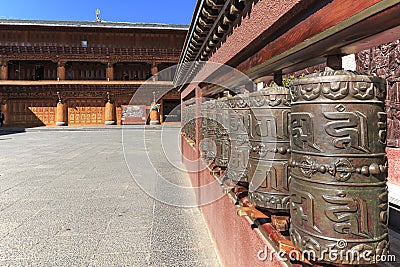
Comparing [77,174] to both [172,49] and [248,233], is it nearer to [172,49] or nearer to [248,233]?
[248,233]

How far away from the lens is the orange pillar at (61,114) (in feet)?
83.4

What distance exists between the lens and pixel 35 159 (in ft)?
31.3

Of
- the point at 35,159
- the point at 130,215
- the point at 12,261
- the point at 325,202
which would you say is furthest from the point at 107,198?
the point at 35,159

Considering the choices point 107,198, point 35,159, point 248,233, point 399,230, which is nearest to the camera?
point 248,233

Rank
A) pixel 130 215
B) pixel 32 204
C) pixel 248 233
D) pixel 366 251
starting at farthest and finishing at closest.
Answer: pixel 32 204
pixel 130 215
pixel 248 233
pixel 366 251

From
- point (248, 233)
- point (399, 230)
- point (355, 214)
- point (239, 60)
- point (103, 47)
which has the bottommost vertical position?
point (399, 230)

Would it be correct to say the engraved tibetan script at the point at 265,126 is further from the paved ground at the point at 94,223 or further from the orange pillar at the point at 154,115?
the orange pillar at the point at 154,115

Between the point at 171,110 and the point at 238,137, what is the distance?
89.7ft

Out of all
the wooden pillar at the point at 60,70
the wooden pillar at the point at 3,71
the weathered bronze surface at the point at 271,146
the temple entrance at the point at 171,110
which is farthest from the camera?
the temple entrance at the point at 171,110

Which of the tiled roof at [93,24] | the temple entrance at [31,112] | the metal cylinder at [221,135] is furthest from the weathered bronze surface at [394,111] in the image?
the temple entrance at [31,112]

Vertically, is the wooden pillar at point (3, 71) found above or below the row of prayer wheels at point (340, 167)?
above

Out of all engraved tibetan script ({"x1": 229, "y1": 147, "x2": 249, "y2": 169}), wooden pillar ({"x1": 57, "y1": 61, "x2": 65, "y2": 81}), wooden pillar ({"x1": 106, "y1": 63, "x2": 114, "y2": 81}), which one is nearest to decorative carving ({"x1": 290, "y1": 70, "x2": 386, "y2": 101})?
engraved tibetan script ({"x1": 229, "y1": 147, "x2": 249, "y2": 169})

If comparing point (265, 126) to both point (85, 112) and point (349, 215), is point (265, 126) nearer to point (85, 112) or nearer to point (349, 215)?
point (349, 215)

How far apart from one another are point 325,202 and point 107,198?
465 cm
